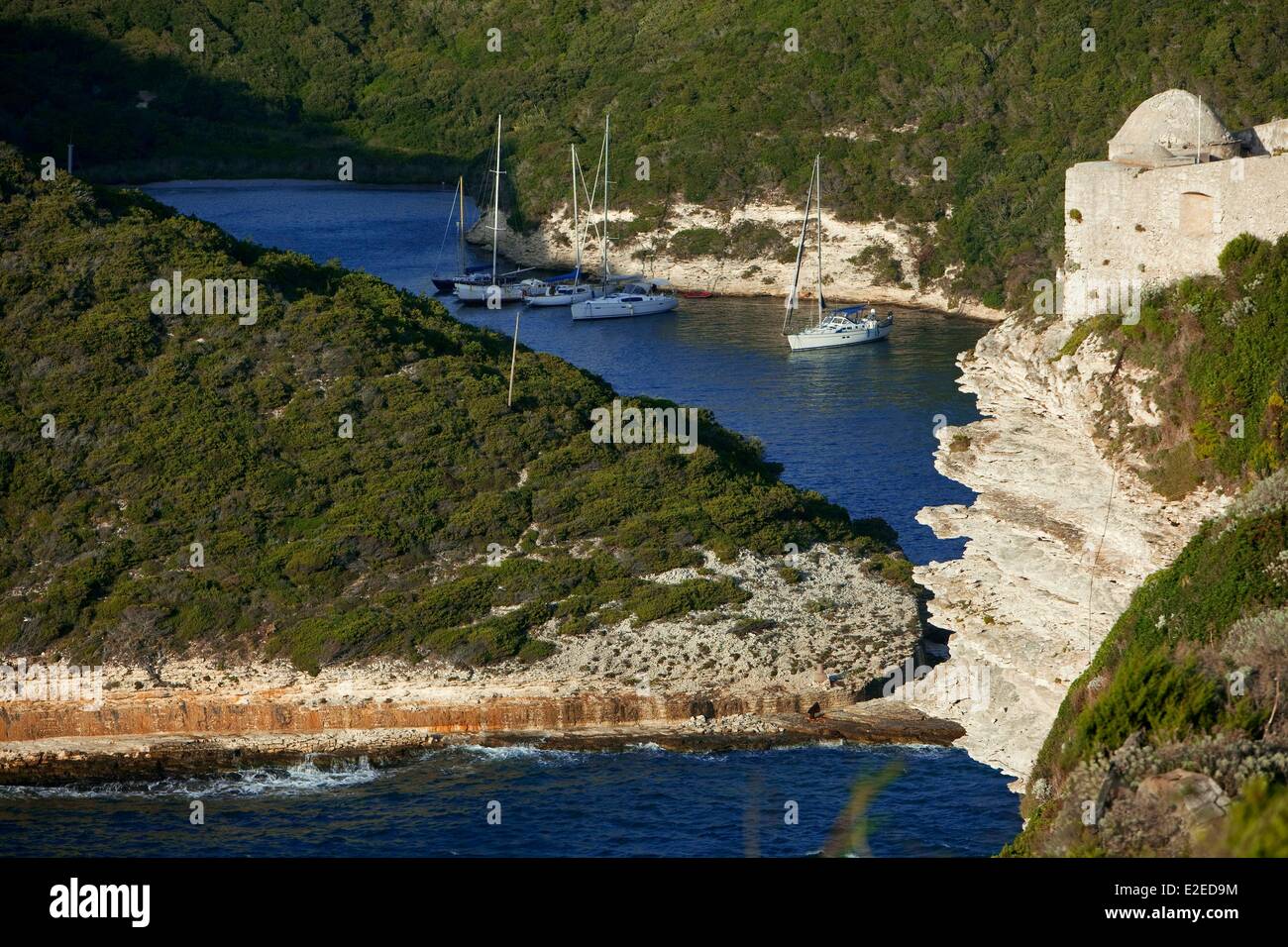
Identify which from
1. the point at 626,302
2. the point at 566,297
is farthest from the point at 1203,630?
the point at 566,297

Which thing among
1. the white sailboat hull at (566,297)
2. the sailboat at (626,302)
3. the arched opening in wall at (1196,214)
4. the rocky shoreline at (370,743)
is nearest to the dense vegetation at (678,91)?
the sailboat at (626,302)

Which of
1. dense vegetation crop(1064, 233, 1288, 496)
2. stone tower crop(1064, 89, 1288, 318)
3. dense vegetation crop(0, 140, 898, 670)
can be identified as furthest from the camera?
dense vegetation crop(0, 140, 898, 670)

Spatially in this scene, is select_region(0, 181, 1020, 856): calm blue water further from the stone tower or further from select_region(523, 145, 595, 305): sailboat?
select_region(523, 145, 595, 305): sailboat

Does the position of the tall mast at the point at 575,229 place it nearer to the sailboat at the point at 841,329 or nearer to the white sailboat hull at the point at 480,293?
the white sailboat hull at the point at 480,293

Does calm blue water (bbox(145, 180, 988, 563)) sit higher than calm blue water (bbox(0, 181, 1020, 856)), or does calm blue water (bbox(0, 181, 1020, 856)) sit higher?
calm blue water (bbox(145, 180, 988, 563))

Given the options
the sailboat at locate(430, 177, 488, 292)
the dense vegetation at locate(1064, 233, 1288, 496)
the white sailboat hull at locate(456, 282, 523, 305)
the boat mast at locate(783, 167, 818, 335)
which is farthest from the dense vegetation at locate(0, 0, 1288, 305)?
the dense vegetation at locate(1064, 233, 1288, 496)

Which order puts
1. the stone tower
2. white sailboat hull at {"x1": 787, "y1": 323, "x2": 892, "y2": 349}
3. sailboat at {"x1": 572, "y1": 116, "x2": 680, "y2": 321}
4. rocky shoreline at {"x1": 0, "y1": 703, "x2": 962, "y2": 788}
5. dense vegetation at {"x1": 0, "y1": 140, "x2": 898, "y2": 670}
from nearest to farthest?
1. the stone tower
2. rocky shoreline at {"x1": 0, "y1": 703, "x2": 962, "y2": 788}
3. dense vegetation at {"x1": 0, "y1": 140, "x2": 898, "y2": 670}
4. white sailboat hull at {"x1": 787, "y1": 323, "x2": 892, "y2": 349}
5. sailboat at {"x1": 572, "y1": 116, "x2": 680, "y2": 321}

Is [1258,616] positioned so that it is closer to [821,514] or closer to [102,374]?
[821,514]
